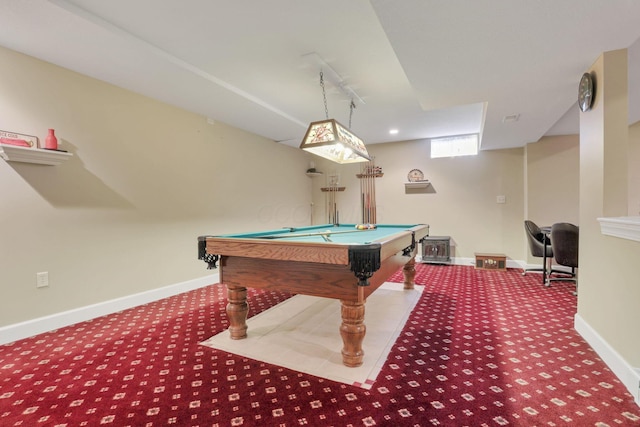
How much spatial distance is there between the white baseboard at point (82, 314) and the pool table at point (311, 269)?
1.56m

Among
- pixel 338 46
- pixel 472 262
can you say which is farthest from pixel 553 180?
pixel 338 46

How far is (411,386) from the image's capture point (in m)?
1.70

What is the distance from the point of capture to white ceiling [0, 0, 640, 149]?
1.72 meters

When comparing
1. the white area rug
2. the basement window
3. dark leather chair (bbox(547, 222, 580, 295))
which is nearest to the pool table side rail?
the white area rug

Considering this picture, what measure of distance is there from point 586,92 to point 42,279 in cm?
474

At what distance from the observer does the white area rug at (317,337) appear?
190 cm

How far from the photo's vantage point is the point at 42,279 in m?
2.59

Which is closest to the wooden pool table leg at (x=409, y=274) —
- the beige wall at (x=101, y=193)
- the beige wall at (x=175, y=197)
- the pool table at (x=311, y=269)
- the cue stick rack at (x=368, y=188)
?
the pool table at (x=311, y=269)

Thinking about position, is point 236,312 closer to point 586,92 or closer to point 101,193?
point 101,193

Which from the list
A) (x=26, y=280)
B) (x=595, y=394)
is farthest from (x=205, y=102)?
(x=595, y=394)

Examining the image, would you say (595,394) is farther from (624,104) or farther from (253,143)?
(253,143)

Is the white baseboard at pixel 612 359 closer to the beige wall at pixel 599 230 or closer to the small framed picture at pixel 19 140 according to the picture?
the beige wall at pixel 599 230

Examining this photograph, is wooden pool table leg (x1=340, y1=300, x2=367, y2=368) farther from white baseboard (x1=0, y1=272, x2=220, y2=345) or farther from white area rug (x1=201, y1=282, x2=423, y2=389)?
white baseboard (x1=0, y1=272, x2=220, y2=345)

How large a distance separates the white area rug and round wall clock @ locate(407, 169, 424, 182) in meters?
3.00
